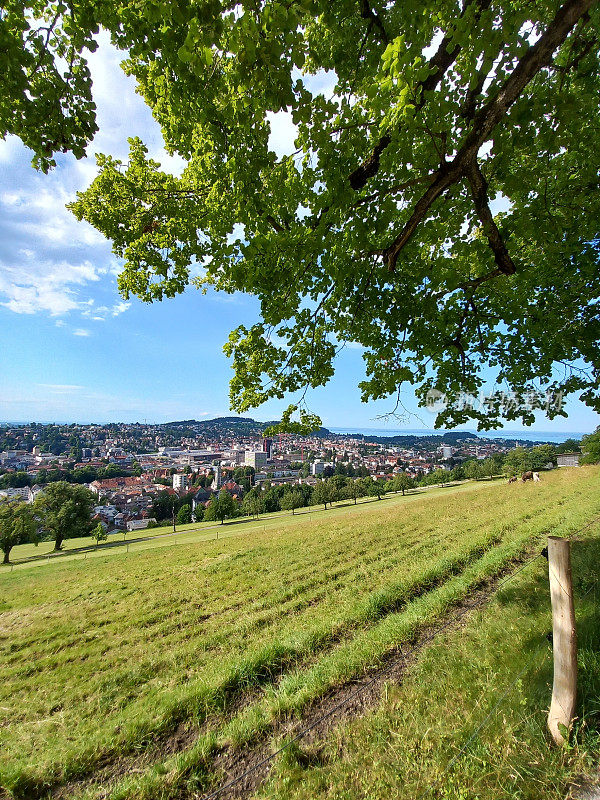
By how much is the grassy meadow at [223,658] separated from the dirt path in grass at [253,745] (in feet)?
0.09

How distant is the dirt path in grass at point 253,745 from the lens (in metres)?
3.05

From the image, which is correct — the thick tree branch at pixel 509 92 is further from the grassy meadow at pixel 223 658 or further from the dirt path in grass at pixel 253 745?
the dirt path in grass at pixel 253 745

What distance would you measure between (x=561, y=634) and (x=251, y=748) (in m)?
3.18

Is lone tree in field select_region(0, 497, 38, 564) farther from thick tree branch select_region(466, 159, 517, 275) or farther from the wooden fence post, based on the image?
thick tree branch select_region(466, 159, 517, 275)

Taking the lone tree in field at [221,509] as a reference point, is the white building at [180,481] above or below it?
below

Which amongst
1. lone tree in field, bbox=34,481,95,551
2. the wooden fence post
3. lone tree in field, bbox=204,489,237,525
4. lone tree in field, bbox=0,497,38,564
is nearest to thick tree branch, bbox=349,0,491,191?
the wooden fence post

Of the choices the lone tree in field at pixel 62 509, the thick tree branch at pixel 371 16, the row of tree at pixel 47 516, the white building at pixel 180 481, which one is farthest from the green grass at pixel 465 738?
the white building at pixel 180 481

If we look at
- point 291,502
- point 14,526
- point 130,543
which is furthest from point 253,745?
point 291,502

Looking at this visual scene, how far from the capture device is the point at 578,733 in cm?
261

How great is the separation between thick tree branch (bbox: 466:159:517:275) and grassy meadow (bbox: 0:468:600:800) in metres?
5.94

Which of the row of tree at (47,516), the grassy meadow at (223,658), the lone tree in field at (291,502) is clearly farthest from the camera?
the lone tree in field at (291,502)

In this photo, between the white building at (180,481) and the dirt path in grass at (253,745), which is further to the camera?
the white building at (180,481)

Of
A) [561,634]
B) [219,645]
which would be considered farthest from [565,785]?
[219,645]

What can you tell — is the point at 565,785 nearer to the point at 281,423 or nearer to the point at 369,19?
the point at 281,423
